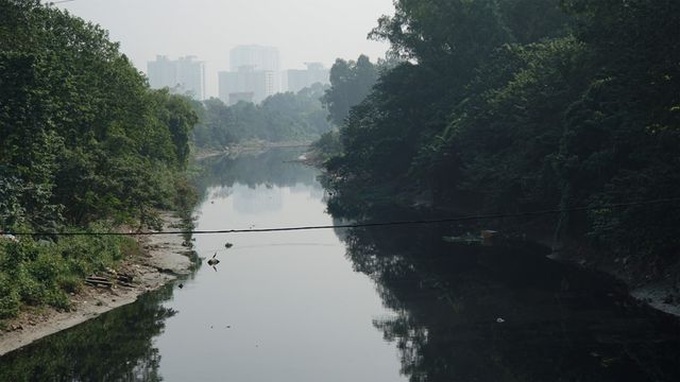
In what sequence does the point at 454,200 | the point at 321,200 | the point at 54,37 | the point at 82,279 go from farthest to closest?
the point at 321,200 → the point at 454,200 → the point at 54,37 → the point at 82,279

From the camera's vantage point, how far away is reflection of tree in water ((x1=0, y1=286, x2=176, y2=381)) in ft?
82.6

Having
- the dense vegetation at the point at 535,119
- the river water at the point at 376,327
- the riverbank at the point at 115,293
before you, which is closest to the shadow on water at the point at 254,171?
the dense vegetation at the point at 535,119

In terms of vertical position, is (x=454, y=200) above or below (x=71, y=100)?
below

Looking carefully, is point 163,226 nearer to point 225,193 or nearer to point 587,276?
point 587,276

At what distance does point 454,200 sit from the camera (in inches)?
2320

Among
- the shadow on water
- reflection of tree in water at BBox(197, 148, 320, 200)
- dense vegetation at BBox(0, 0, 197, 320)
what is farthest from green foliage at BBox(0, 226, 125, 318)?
reflection of tree in water at BBox(197, 148, 320, 200)

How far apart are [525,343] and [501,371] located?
2.76 metres

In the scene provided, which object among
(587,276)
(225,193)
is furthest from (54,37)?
(225,193)

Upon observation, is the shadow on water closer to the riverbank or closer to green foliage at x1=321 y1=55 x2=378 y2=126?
green foliage at x1=321 y1=55 x2=378 y2=126

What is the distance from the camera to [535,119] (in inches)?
1800

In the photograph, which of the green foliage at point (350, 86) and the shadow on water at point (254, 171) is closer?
the shadow on water at point (254, 171)

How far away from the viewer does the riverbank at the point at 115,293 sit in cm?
2744

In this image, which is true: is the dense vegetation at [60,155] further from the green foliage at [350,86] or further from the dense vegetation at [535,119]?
the green foliage at [350,86]

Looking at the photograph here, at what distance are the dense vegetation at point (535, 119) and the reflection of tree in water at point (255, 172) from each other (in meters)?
17.7
